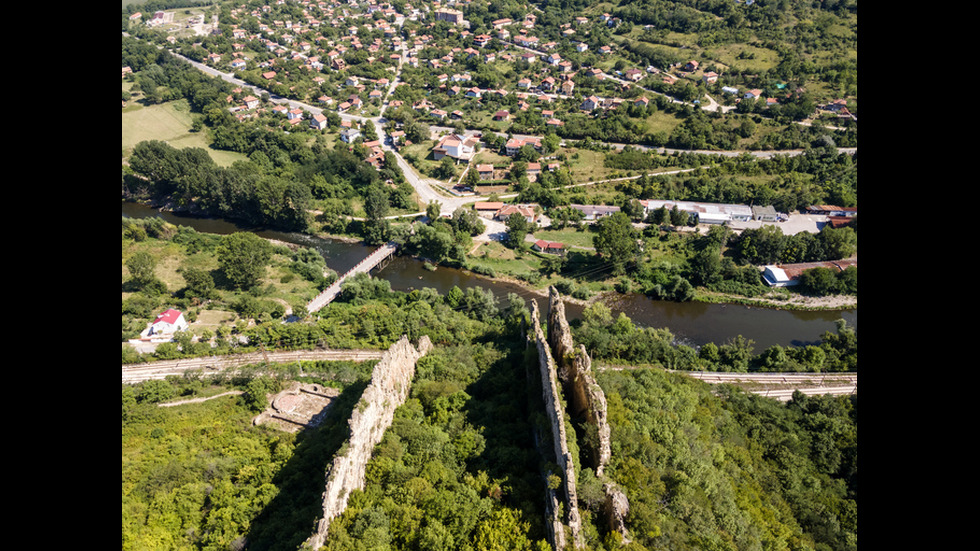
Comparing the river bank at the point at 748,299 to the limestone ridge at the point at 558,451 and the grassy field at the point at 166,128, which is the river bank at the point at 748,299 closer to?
the limestone ridge at the point at 558,451

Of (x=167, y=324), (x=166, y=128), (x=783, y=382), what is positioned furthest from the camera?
(x=166, y=128)

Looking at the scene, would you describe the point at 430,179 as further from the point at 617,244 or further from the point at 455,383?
the point at 455,383

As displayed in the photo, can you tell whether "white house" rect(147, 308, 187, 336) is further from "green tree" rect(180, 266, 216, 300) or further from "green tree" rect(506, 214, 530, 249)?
"green tree" rect(506, 214, 530, 249)

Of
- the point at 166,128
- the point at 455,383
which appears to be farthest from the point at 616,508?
the point at 166,128

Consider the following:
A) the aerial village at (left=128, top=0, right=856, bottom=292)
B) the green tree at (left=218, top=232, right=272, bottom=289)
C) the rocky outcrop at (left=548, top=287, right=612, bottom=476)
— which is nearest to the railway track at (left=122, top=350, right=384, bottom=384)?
the green tree at (left=218, top=232, right=272, bottom=289)

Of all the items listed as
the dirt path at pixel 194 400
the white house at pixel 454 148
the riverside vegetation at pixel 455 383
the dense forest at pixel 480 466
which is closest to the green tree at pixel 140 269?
the riverside vegetation at pixel 455 383
